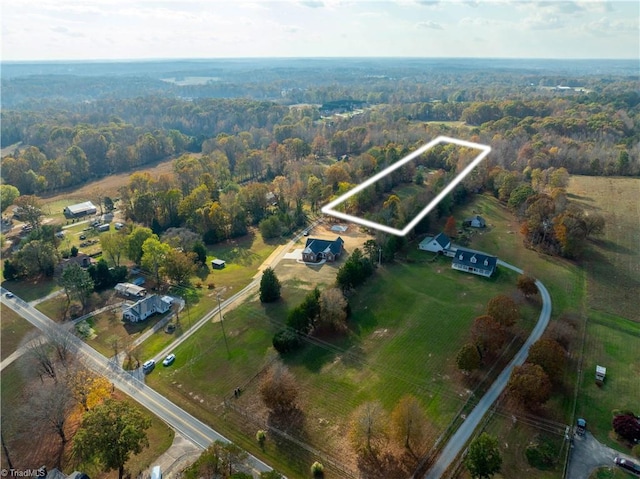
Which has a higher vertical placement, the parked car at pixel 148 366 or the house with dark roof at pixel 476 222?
the house with dark roof at pixel 476 222

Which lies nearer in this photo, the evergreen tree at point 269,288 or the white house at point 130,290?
the evergreen tree at point 269,288

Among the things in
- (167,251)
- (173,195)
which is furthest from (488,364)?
(173,195)

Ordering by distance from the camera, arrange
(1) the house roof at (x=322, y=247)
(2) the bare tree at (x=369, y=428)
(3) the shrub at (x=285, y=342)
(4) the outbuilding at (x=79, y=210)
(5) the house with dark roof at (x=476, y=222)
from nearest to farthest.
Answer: (2) the bare tree at (x=369, y=428) → (3) the shrub at (x=285, y=342) → (1) the house roof at (x=322, y=247) → (5) the house with dark roof at (x=476, y=222) → (4) the outbuilding at (x=79, y=210)

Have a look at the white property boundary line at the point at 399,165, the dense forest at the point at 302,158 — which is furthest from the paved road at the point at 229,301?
the white property boundary line at the point at 399,165

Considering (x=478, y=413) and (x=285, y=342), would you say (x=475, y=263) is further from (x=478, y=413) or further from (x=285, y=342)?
(x=285, y=342)

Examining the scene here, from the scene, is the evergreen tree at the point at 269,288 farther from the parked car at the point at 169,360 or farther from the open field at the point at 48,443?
the open field at the point at 48,443

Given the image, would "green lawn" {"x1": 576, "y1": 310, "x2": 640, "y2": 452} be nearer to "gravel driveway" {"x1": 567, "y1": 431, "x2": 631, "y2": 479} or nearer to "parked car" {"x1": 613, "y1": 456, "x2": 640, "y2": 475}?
"gravel driveway" {"x1": 567, "y1": 431, "x2": 631, "y2": 479}

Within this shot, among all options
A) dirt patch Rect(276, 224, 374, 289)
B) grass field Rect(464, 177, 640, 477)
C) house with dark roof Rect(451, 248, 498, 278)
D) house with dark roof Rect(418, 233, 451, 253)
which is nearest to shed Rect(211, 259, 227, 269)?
dirt patch Rect(276, 224, 374, 289)

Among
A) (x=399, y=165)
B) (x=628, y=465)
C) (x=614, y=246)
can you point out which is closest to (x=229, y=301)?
(x=399, y=165)
